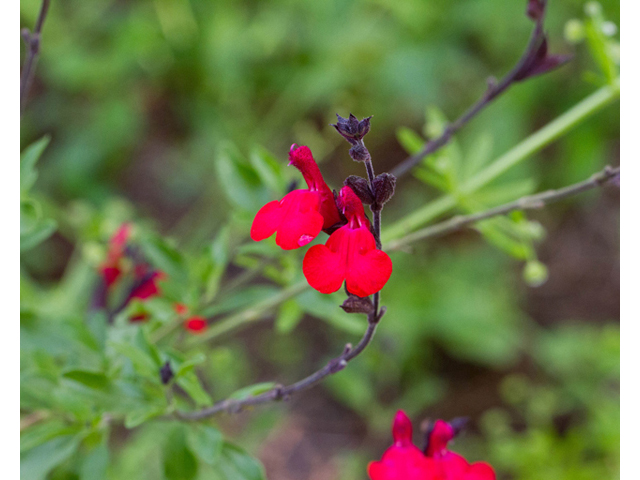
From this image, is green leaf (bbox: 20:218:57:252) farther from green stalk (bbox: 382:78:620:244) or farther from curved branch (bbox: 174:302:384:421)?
green stalk (bbox: 382:78:620:244)

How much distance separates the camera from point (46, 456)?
0.67 meters

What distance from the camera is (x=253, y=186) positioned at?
80 cm

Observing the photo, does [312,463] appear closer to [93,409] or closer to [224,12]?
[93,409]

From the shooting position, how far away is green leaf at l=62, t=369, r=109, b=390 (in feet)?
2.00

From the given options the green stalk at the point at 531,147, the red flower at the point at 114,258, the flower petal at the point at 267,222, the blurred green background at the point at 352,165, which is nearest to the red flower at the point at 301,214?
the flower petal at the point at 267,222

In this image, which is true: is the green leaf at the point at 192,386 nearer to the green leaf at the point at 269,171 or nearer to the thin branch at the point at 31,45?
the green leaf at the point at 269,171

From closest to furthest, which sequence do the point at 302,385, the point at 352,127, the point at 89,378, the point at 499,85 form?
1. the point at 352,127
2. the point at 302,385
3. the point at 89,378
4. the point at 499,85

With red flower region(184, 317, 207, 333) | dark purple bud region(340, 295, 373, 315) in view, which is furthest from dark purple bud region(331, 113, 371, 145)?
red flower region(184, 317, 207, 333)

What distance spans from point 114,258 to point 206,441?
486 millimetres

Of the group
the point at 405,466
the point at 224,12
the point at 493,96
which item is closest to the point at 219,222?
the point at 224,12

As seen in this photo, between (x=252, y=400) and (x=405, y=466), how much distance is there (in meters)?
0.18

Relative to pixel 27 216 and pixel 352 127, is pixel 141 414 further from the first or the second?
pixel 352 127

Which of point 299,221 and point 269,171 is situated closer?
point 299,221

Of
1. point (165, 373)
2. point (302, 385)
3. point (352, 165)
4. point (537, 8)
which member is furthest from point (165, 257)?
point (352, 165)
